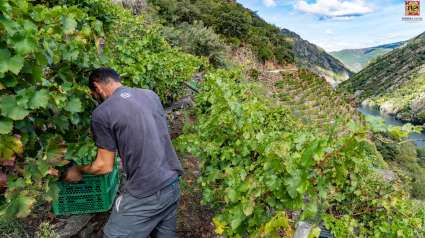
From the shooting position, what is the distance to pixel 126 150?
1.95 m

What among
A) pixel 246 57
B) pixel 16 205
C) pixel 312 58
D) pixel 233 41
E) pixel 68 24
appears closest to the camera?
pixel 16 205

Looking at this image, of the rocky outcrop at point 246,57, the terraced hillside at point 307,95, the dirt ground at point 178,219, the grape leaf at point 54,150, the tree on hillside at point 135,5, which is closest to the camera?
the grape leaf at point 54,150

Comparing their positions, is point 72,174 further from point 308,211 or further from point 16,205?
point 308,211

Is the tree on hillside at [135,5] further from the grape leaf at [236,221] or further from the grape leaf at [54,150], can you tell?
the grape leaf at [236,221]

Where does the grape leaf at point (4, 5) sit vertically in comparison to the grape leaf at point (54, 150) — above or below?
above

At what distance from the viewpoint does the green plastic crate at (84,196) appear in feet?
6.82

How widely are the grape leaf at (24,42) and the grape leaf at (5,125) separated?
0.38m

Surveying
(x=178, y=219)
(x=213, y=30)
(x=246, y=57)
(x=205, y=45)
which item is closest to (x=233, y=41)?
(x=246, y=57)

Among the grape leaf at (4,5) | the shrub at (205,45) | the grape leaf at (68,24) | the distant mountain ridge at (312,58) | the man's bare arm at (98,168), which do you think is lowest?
the man's bare arm at (98,168)

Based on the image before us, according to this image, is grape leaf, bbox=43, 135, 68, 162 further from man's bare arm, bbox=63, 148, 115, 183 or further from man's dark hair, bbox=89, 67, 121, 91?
man's dark hair, bbox=89, 67, 121, 91

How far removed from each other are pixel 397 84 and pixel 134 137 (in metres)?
136

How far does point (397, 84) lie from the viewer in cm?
10694

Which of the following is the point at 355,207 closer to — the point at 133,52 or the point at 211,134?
the point at 211,134

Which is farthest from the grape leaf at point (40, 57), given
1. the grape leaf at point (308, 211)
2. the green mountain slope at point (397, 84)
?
the green mountain slope at point (397, 84)
